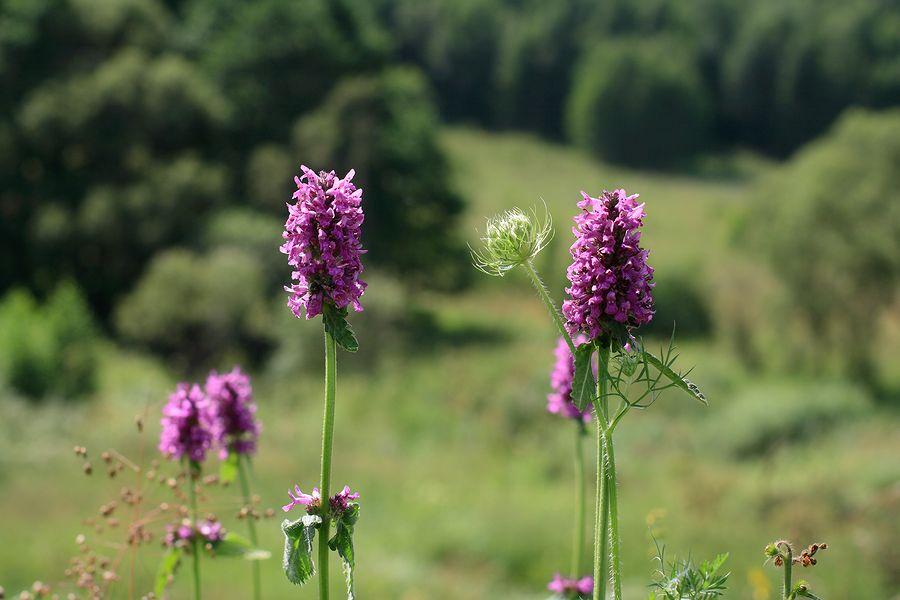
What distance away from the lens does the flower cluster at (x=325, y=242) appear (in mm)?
2221

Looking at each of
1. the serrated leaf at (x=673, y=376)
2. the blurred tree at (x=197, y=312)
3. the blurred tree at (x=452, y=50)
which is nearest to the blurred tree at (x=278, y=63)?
the blurred tree at (x=197, y=312)

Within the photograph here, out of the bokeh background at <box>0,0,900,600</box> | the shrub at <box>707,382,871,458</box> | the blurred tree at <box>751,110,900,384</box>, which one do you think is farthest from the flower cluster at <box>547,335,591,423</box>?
the blurred tree at <box>751,110,900,384</box>

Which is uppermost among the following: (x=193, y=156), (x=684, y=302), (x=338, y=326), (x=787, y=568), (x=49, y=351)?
(x=193, y=156)

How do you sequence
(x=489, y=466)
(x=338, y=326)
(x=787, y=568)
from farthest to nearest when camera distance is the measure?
(x=489, y=466) → (x=338, y=326) → (x=787, y=568)

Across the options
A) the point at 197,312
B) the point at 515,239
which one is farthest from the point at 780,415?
the point at 515,239

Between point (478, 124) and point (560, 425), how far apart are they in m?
50.2

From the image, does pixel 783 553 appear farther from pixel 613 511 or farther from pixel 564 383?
pixel 564 383

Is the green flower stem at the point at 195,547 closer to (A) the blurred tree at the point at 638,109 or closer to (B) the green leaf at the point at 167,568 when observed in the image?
(B) the green leaf at the point at 167,568

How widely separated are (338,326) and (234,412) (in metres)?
1.40

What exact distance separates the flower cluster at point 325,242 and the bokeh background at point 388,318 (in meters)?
10.2

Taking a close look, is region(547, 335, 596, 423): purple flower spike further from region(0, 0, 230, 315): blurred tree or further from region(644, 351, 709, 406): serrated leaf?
region(0, 0, 230, 315): blurred tree

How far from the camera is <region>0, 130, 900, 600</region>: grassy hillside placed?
13.1 metres

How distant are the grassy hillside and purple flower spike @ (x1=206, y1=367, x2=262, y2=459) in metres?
0.21

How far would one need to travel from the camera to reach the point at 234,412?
3547 millimetres
